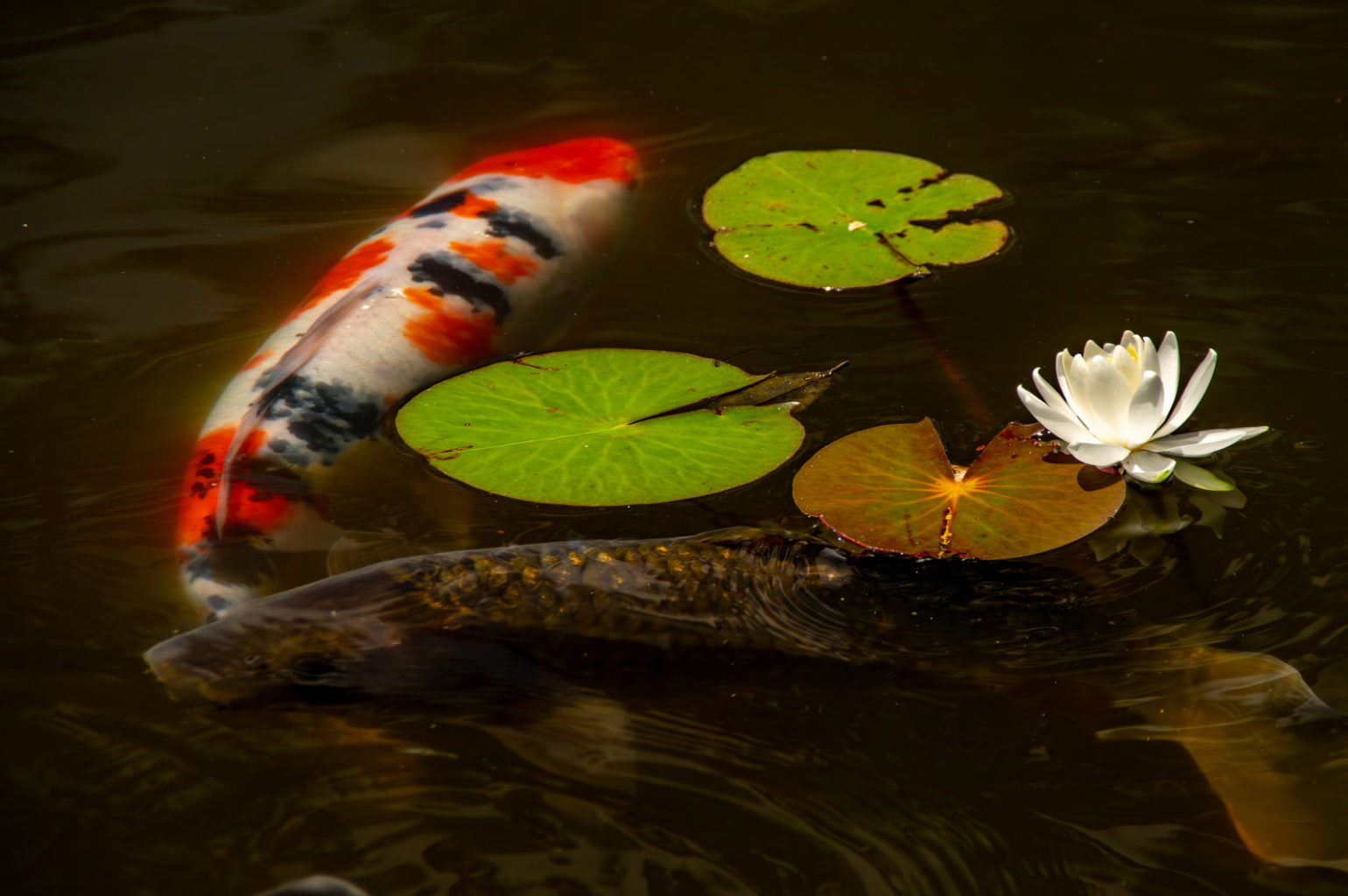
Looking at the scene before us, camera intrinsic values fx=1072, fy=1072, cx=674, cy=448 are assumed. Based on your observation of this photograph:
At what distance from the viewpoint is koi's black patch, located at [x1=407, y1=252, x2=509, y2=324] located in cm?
208

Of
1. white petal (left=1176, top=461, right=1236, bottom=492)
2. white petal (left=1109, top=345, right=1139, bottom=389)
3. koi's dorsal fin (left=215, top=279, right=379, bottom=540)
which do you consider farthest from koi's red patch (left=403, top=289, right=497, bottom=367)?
white petal (left=1176, top=461, right=1236, bottom=492)

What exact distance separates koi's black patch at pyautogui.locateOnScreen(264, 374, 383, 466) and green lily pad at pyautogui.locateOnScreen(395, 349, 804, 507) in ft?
0.23

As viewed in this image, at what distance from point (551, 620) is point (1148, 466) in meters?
0.92

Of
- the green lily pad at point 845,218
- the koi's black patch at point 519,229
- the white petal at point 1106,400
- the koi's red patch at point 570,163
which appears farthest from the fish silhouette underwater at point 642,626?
the koi's red patch at point 570,163

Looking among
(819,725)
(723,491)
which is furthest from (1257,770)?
(723,491)

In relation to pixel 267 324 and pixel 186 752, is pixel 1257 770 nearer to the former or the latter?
pixel 186 752

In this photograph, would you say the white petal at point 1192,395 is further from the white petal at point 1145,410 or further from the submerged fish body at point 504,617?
the submerged fish body at point 504,617

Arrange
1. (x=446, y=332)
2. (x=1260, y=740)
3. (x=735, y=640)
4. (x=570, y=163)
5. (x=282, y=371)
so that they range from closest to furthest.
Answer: (x=1260, y=740) < (x=735, y=640) < (x=282, y=371) < (x=446, y=332) < (x=570, y=163)

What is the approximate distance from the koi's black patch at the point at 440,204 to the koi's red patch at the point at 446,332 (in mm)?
332

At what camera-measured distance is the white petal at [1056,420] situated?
63.8 inches

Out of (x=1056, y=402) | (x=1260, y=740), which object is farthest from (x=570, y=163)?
(x=1260, y=740)

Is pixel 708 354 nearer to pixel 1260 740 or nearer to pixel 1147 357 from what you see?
pixel 1147 357

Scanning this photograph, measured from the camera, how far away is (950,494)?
1592 millimetres

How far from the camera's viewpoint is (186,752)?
1.32 m
